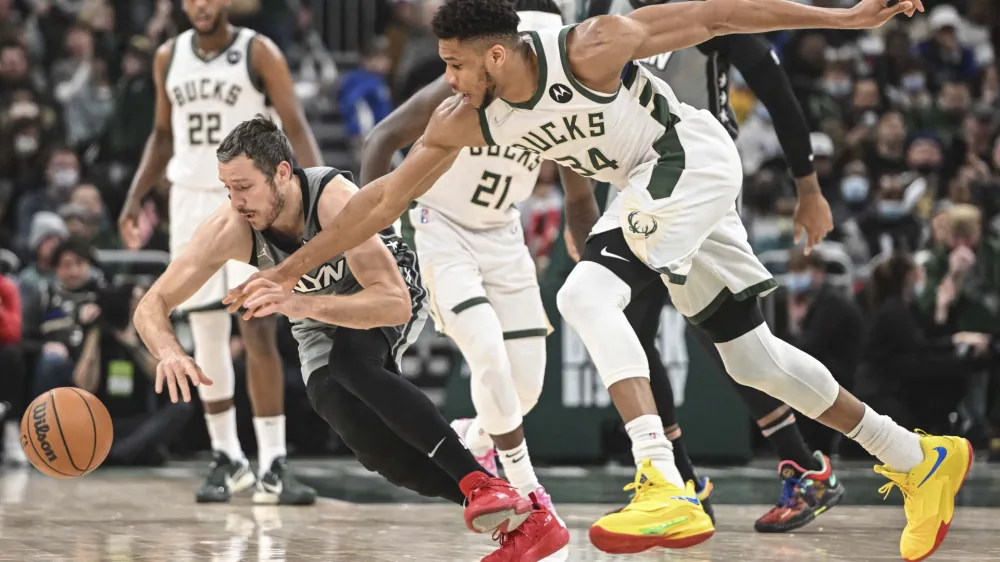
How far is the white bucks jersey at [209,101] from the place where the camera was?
743 cm

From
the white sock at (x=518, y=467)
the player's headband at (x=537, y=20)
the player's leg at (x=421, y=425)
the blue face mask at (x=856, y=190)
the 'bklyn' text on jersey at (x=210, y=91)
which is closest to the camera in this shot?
the player's leg at (x=421, y=425)

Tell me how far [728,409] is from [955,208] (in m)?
2.60

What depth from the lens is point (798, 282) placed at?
10.7m

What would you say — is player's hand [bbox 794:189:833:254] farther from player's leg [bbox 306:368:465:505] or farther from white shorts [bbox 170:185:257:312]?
white shorts [bbox 170:185:257:312]

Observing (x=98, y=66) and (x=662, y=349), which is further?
(x=98, y=66)

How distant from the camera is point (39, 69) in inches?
566

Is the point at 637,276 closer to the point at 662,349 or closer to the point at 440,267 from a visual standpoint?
the point at 440,267

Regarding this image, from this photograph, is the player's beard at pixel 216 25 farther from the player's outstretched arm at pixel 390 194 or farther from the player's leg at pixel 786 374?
the player's leg at pixel 786 374

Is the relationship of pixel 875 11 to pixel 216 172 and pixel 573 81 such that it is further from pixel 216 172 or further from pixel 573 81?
pixel 216 172

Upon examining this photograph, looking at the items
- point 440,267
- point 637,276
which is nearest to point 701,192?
point 637,276

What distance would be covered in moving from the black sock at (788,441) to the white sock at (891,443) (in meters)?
0.84

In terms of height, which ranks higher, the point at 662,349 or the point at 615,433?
the point at 662,349

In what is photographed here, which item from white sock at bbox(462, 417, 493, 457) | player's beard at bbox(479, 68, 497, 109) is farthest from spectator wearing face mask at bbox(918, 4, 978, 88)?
player's beard at bbox(479, 68, 497, 109)

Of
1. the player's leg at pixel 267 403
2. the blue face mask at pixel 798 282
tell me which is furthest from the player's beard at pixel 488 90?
the blue face mask at pixel 798 282
